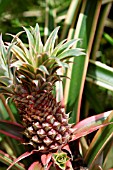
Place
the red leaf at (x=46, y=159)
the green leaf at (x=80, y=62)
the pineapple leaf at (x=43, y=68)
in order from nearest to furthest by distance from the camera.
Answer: the pineapple leaf at (x=43, y=68) → the red leaf at (x=46, y=159) → the green leaf at (x=80, y=62)

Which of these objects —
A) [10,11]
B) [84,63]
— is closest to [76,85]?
[84,63]

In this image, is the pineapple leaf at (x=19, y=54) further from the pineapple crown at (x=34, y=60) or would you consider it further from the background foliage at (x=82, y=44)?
the background foliage at (x=82, y=44)

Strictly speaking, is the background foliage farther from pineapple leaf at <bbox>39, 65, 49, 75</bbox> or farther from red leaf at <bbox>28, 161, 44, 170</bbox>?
pineapple leaf at <bbox>39, 65, 49, 75</bbox>

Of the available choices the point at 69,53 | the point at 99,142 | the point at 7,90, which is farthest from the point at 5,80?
the point at 99,142

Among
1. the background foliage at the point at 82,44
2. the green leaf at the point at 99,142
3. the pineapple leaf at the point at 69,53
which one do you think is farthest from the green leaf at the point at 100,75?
the pineapple leaf at the point at 69,53

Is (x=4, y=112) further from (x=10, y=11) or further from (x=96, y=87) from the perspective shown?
(x=10, y=11)

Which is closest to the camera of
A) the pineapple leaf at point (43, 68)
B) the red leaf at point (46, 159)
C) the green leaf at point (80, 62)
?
the pineapple leaf at point (43, 68)

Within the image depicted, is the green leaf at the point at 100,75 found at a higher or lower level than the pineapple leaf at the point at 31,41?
lower

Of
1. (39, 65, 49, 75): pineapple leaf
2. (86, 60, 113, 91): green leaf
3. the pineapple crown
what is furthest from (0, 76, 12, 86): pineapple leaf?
(86, 60, 113, 91): green leaf
